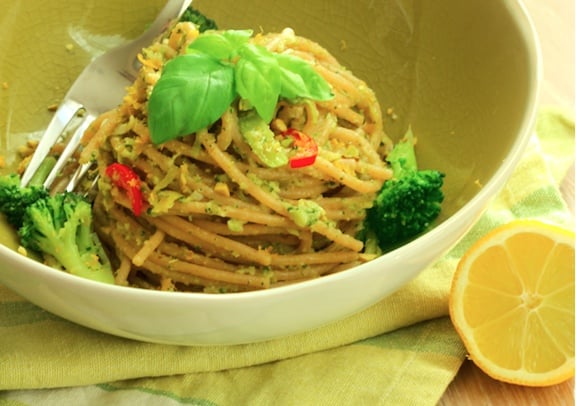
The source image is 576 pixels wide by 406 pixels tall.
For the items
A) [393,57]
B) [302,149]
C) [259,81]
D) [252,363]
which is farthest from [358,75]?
[252,363]

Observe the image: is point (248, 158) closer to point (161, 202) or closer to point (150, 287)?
point (161, 202)

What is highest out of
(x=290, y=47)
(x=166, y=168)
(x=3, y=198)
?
(x=290, y=47)

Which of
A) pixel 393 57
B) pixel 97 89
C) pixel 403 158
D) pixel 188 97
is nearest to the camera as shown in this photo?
pixel 188 97

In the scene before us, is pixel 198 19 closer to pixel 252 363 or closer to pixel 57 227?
pixel 57 227

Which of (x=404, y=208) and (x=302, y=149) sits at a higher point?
(x=302, y=149)

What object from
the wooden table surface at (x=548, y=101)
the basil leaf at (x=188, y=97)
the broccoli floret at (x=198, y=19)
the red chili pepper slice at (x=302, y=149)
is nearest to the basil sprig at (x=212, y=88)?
the basil leaf at (x=188, y=97)

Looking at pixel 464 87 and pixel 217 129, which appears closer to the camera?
pixel 217 129

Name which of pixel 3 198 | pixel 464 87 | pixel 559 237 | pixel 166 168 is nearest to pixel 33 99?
pixel 3 198
